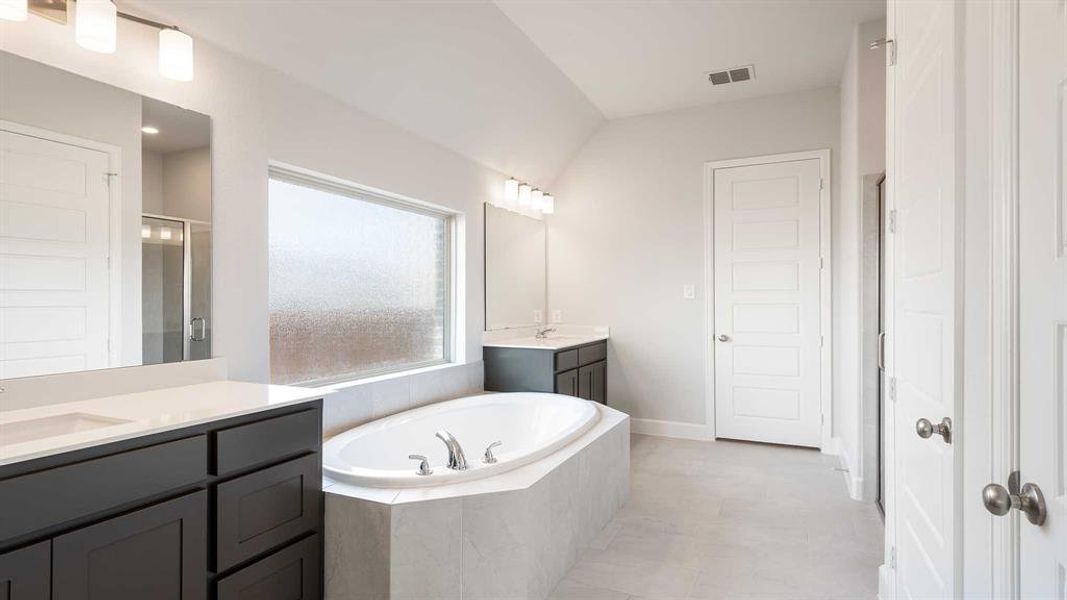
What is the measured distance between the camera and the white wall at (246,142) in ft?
6.22

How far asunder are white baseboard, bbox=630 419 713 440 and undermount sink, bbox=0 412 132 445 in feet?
12.6

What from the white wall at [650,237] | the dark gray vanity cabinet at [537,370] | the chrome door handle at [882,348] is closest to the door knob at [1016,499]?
the chrome door handle at [882,348]

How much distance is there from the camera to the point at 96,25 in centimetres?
168

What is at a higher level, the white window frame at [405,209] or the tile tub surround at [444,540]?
the white window frame at [405,209]

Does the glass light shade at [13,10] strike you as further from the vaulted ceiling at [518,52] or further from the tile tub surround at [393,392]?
the tile tub surround at [393,392]

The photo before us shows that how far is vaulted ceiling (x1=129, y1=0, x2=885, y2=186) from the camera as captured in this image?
7.82 feet

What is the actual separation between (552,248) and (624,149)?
1.05 m

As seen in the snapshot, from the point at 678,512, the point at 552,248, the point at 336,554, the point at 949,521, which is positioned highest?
the point at 552,248

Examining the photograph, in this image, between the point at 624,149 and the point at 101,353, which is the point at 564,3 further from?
the point at 101,353

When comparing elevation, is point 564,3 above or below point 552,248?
above

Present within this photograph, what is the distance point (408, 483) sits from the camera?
1992mm

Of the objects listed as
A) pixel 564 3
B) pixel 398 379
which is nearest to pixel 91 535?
pixel 398 379

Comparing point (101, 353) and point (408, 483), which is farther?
point (408, 483)

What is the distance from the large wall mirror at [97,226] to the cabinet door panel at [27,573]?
674 mm
